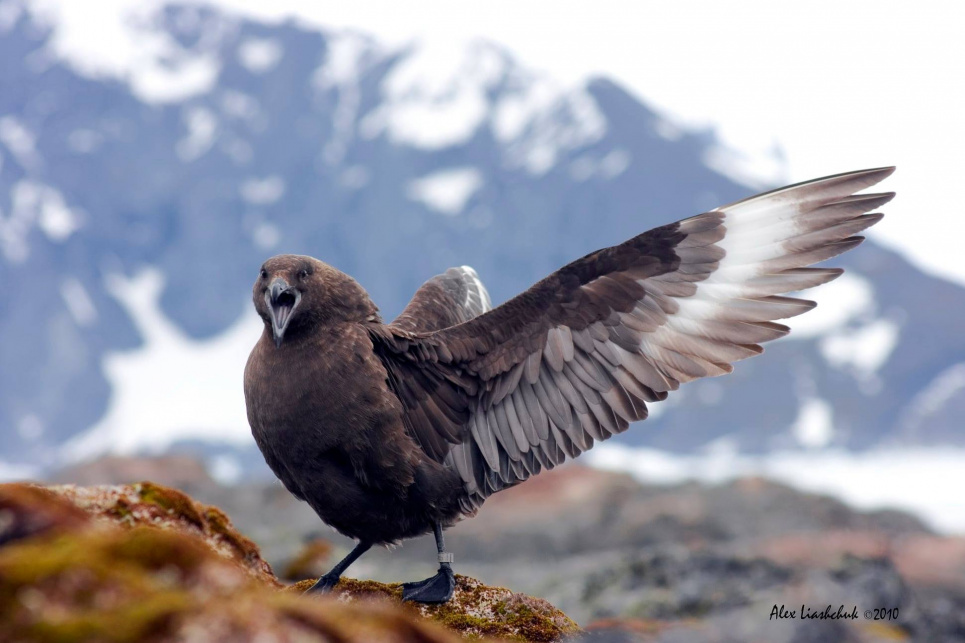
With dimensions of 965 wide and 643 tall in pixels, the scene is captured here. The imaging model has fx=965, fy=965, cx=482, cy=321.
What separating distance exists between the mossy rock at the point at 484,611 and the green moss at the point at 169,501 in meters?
0.90

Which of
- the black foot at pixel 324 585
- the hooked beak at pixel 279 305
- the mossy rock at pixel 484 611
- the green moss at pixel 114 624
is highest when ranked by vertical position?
the hooked beak at pixel 279 305

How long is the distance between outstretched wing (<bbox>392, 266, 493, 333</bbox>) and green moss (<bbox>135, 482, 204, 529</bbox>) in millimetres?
2340

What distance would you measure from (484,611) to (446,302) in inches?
131

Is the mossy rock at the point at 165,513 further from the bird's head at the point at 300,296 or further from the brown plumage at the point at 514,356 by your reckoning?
the bird's head at the point at 300,296

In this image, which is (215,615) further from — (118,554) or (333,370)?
(333,370)

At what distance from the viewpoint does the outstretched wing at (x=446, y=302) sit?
8805mm

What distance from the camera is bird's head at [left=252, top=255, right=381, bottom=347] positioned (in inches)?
265

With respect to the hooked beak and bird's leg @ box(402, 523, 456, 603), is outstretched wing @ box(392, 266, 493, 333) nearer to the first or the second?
the hooked beak

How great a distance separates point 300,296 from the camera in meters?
6.85

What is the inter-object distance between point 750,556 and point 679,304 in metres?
12.1

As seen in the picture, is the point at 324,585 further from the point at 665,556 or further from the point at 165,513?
the point at 665,556

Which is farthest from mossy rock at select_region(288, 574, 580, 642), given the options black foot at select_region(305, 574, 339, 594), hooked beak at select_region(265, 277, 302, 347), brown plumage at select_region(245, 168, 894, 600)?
hooked beak at select_region(265, 277, 302, 347)
